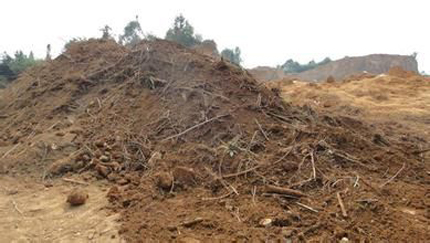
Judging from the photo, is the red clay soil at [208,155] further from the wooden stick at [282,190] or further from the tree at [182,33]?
the tree at [182,33]

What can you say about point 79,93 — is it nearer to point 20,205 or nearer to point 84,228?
point 20,205

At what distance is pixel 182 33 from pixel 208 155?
47.4 ft

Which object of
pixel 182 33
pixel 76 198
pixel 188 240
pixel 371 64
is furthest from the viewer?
pixel 371 64

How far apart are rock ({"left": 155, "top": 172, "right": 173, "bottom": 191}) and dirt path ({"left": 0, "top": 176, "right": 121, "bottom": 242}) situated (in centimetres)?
48

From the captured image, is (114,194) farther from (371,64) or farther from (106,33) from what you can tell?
(371,64)

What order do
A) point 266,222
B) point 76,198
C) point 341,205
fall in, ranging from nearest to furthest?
point 266,222 < point 341,205 < point 76,198

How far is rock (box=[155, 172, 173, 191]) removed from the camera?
3865 millimetres

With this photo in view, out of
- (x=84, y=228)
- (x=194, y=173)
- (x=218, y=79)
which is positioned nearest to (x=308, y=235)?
(x=194, y=173)

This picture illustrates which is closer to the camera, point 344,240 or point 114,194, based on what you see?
point 344,240

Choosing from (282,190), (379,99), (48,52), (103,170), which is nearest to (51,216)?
(103,170)

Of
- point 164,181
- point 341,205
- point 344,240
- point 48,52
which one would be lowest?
point 344,240

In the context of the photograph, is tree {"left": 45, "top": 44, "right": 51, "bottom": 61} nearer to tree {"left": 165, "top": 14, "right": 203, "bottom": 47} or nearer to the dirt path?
the dirt path

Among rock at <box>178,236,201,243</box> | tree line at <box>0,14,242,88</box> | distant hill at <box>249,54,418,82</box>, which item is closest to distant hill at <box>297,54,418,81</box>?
distant hill at <box>249,54,418,82</box>

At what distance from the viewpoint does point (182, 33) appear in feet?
59.6
